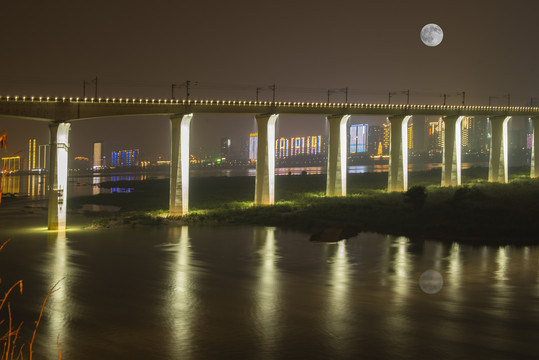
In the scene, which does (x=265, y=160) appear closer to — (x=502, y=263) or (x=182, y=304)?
(x=502, y=263)

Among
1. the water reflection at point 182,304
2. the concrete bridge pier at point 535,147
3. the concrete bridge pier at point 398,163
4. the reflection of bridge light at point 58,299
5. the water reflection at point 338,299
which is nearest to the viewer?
the water reflection at point 182,304

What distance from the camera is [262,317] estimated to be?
728 inches

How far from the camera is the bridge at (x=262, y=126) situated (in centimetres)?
4284

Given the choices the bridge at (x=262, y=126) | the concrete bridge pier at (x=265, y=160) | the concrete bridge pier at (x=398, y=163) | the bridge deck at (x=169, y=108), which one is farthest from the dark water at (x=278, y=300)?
the concrete bridge pier at (x=398, y=163)

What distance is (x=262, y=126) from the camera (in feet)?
184

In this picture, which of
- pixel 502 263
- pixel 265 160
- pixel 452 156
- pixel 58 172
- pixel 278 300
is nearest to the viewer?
pixel 278 300

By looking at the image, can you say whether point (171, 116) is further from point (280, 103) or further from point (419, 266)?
point (419, 266)

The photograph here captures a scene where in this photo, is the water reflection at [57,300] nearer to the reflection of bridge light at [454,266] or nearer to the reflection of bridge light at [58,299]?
the reflection of bridge light at [58,299]

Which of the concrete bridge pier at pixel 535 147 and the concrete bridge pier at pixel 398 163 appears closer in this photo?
the concrete bridge pier at pixel 398 163

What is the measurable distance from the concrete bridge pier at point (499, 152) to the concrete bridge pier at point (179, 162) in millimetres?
45588

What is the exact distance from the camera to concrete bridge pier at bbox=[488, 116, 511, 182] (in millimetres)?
76438

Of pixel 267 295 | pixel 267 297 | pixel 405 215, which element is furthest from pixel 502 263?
pixel 405 215

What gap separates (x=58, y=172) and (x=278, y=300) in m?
27.6

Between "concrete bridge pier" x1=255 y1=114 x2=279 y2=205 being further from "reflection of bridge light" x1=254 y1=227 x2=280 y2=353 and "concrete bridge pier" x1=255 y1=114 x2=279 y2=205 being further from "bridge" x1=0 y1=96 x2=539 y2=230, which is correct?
"reflection of bridge light" x1=254 y1=227 x2=280 y2=353
